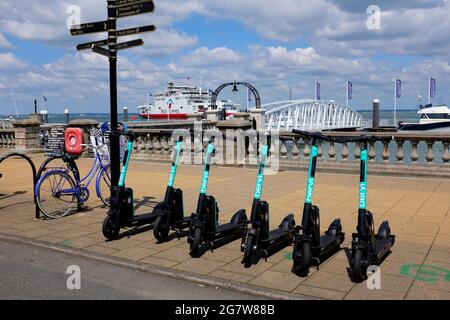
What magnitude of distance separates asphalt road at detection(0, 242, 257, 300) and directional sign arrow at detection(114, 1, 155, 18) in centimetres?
367

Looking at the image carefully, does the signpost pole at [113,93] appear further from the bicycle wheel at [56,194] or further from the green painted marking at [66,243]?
the green painted marking at [66,243]

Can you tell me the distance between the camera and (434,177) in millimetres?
12305

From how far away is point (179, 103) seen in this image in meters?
91.8

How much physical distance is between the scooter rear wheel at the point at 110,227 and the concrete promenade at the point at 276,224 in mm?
120

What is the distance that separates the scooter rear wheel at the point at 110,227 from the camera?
21.8ft

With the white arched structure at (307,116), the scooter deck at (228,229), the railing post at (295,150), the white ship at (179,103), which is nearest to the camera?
the scooter deck at (228,229)

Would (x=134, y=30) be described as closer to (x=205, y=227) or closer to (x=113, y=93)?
(x=113, y=93)

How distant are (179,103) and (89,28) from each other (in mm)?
84804

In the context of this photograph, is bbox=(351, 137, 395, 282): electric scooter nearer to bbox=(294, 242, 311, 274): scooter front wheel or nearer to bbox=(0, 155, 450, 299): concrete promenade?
bbox=(0, 155, 450, 299): concrete promenade

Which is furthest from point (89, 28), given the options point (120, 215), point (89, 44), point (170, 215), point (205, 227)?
point (205, 227)

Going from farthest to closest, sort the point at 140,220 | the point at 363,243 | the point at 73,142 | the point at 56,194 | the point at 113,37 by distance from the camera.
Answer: the point at 73,142 < the point at 56,194 < the point at 113,37 < the point at 140,220 < the point at 363,243

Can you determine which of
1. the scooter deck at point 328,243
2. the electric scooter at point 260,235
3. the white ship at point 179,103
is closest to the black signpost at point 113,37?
the electric scooter at point 260,235

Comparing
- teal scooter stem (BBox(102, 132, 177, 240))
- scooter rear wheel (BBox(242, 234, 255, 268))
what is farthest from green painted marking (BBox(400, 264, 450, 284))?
teal scooter stem (BBox(102, 132, 177, 240))
